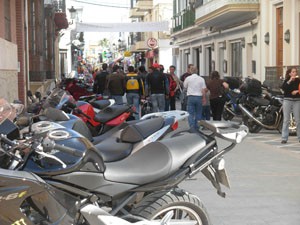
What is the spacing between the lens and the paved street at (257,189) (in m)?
6.22

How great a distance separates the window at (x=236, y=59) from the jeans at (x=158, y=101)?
8.77 m

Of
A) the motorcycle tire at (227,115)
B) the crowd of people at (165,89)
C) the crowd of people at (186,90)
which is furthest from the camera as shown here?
the motorcycle tire at (227,115)

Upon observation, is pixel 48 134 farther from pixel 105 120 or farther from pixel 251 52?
pixel 251 52

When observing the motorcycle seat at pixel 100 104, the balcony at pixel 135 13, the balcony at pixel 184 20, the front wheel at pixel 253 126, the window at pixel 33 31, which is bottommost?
the front wheel at pixel 253 126

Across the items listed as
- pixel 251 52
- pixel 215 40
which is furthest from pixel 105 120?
pixel 215 40

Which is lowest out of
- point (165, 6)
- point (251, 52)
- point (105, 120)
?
point (105, 120)

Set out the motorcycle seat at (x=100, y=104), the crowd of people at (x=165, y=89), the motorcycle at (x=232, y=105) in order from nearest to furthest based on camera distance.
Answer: the motorcycle seat at (x=100, y=104), the crowd of people at (x=165, y=89), the motorcycle at (x=232, y=105)

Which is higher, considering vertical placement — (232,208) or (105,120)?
(105,120)

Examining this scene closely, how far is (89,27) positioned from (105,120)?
22859mm

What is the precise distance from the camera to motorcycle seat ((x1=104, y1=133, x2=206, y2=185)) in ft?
14.1

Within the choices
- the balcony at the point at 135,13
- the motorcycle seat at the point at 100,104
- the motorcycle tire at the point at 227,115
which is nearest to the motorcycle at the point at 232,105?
the motorcycle tire at the point at 227,115

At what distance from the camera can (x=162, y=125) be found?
6.62 metres

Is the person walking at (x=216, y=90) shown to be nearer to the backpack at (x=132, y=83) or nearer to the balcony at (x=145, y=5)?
the backpack at (x=132, y=83)

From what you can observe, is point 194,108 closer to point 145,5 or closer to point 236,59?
point 236,59
